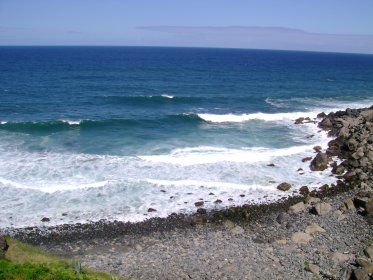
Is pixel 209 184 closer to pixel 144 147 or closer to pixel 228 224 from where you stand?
pixel 228 224

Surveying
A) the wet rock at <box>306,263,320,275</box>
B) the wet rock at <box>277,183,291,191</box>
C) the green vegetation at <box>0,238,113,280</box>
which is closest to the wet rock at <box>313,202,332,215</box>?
the wet rock at <box>277,183,291,191</box>

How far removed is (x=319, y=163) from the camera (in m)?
30.2

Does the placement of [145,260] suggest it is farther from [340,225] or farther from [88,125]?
[88,125]

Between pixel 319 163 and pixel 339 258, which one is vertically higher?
pixel 319 163

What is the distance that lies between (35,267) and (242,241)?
33.9ft

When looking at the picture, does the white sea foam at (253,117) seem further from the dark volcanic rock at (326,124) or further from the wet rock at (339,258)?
the wet rock at (339,258)

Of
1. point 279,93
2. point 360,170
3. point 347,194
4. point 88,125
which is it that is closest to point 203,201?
point 347,194

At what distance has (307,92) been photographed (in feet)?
217

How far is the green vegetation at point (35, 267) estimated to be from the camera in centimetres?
1294

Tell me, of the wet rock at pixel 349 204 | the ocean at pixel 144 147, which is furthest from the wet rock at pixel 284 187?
the wet rock at pixel 349 204

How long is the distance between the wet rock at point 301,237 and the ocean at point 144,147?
189 inches

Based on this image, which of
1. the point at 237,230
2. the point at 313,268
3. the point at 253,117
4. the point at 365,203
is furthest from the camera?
the point at 253,117

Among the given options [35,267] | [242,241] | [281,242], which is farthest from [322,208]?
[35,267]

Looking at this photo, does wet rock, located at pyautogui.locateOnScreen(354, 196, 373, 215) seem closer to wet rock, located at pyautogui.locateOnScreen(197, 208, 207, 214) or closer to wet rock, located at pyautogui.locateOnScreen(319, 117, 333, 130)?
wet rock, located at pyautogui.locateOnScreen(197, 208, 207, 214)
